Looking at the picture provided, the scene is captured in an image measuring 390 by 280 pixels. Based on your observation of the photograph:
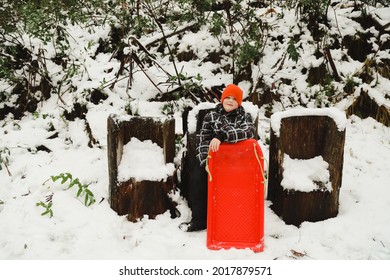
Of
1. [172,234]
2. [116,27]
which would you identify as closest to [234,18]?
[116,27]

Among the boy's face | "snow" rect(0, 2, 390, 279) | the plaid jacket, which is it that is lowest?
"snow" rect(0, 2, 390, 279)

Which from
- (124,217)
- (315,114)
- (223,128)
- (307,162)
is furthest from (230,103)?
(124,217)

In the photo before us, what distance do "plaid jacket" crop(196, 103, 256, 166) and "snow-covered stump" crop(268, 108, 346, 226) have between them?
10.1 inches

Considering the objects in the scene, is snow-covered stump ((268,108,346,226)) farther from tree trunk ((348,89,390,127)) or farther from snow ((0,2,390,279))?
tree trunk ((348,89,390,127))

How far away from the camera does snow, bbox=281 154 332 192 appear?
2682mm

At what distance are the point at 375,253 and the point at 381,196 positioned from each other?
33.7 inches

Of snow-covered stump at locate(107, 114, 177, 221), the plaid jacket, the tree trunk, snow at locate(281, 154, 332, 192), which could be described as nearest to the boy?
the plaid jacket

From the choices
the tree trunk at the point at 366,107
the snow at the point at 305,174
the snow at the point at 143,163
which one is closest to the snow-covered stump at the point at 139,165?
the snow at the point at 143,163

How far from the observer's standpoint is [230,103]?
2707 mm

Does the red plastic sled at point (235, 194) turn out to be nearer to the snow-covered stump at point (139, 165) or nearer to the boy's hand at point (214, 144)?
the boy's hand at point (214, 144)

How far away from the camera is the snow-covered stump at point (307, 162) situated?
8.78 ft

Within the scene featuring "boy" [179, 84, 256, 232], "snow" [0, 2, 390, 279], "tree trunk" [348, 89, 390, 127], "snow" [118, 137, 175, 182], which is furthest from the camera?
"tree trunk" [348, 89, 390, 127]

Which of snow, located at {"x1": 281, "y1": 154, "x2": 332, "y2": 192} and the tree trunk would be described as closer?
snow, located at {"x1": 281, "y1": 154, "x2": 332, "y2": 192}
